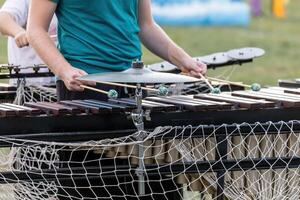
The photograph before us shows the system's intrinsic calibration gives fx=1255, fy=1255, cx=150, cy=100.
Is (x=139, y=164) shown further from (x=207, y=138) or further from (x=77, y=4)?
(x=77, y=4)

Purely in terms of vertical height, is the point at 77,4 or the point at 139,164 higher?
the point at 77,4

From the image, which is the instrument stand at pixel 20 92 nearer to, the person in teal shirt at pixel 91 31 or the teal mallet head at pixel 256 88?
the person in teal shirt at pixel 91 31

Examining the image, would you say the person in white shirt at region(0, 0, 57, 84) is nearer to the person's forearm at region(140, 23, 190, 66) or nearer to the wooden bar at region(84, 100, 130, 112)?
the person's forearm at region(140, 23, 190, 66)

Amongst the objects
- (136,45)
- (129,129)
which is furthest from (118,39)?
(129,129)

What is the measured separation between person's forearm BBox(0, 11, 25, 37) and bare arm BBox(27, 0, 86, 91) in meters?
1.12

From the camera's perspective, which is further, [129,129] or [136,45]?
[136,45]

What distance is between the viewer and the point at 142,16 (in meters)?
7.15

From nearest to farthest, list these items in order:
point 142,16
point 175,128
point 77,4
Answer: point 175,128 → point 77,4 → point 142,16

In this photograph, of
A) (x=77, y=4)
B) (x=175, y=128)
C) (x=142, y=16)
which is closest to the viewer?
(x=175, y=128)

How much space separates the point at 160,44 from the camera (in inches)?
283

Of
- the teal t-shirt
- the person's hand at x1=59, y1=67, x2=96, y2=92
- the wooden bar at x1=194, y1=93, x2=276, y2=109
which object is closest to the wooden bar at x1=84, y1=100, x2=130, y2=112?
the person's hand at x1=59, y1=67, x2=96, y2=92

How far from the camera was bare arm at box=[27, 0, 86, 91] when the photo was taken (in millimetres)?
6414

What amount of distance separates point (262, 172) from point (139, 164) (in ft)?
2.40

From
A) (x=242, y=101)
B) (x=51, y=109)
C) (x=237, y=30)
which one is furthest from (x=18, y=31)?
(x=237, y=30)
